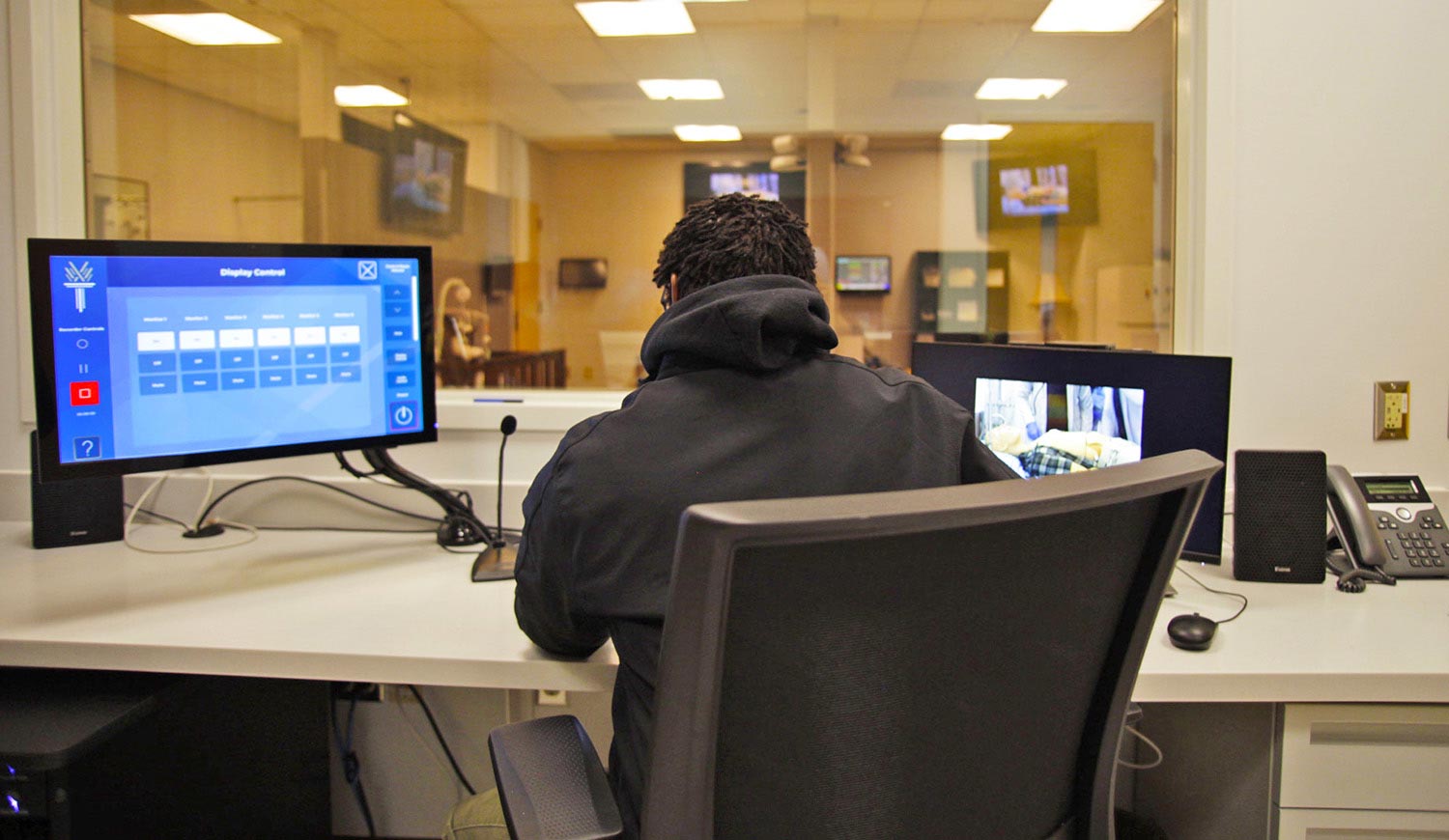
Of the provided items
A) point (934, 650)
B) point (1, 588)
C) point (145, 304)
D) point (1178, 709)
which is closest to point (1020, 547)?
point (934, 650)

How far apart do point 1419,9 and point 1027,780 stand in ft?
5.63

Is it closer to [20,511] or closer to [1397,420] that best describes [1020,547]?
[1397,420]

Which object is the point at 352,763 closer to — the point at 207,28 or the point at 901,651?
the point at 901,651

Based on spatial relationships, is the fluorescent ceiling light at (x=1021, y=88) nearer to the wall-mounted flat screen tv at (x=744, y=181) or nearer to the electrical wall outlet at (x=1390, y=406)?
the wall-mounted flat screen tv at (x=744, y=181)

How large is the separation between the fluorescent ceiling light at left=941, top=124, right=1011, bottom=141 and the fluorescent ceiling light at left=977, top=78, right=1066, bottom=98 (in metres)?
0.26

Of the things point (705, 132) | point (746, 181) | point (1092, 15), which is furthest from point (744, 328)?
point (705, 132)

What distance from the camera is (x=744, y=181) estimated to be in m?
5.57

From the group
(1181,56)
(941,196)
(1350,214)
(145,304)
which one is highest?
(941,196)

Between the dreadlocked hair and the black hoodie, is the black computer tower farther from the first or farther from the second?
the dreadlocked hair

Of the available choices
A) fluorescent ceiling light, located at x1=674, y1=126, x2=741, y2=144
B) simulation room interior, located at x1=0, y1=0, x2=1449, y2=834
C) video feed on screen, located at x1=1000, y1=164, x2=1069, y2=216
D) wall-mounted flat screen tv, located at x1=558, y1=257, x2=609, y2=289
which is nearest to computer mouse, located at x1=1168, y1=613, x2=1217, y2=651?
simulation room interior, located at x1=0, y1=0, x2=1449, y2=834

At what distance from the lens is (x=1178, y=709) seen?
4.66 ft

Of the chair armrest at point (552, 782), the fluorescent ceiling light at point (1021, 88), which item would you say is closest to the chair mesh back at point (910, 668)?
the chair armrest at point (552, 782)

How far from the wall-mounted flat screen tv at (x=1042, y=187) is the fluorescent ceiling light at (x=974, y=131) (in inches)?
5.5

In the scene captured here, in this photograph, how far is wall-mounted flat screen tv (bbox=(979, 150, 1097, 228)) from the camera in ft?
13.6
